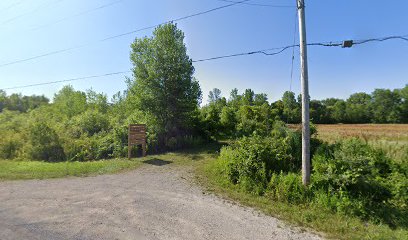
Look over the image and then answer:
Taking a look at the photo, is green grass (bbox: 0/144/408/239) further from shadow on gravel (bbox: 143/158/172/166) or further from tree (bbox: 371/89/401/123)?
tree (bbox: 371/89/401/123)

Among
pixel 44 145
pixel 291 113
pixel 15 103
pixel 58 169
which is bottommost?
pixel 58 169

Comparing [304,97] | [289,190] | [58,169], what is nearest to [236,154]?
[289,190]

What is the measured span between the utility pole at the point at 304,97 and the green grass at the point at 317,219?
105cm

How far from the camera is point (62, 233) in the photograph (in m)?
4.33

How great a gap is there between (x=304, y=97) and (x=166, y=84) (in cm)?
1038

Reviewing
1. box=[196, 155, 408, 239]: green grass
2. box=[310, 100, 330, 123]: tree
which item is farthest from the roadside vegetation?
box=[310, 100, 330, 123]: tree

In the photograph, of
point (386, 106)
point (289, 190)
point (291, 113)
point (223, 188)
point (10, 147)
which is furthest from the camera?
point (386, 106)

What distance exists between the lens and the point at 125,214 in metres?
5.28

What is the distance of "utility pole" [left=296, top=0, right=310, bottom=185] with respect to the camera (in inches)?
250

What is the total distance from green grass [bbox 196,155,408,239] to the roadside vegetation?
0.07ft

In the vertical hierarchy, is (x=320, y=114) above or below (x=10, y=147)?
above

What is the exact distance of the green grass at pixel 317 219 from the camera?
14.6ft

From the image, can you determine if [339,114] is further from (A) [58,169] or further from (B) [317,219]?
(A) [58,169]

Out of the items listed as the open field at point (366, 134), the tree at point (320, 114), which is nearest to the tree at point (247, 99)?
the open field at point (366, 134)
